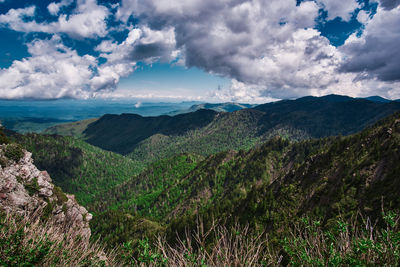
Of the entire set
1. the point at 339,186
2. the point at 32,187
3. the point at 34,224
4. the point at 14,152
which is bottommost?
the point at 339,186

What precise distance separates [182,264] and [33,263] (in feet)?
22.3

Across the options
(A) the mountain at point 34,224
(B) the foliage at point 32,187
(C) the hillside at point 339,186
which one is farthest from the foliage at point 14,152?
(C) the hillside at point 339,186

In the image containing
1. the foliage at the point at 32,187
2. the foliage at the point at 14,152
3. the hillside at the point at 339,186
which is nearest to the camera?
the foliage at the point at 32,187

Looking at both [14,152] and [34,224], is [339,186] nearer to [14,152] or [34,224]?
[34,224]

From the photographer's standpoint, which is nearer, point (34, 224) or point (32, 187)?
point (34, 224)

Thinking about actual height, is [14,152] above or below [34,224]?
below

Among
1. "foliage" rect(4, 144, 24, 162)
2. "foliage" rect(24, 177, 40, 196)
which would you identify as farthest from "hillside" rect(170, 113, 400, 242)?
"foliage" rect(4, 144, 24, 162)

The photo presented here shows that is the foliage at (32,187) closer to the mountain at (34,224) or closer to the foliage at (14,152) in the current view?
the mountain at (34,224)

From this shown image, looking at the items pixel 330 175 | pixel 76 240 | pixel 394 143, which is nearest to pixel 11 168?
pixel 76 240

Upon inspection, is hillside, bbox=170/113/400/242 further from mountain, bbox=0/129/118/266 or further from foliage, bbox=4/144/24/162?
foliage, bbox=4/144/24/162

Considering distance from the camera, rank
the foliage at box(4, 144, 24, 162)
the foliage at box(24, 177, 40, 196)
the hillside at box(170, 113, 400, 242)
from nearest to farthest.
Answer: the foliage at box(24, 177, 40, 196), the foliage at box(4, 144, 24, 162), the hillside at box(170, 113, 400, 242)

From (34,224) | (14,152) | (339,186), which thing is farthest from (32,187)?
(339,186)

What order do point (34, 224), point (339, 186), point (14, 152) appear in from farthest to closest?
point (339, 186) → point (14, 152) → point (34, 224)

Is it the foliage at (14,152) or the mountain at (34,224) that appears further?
the foliage at (14,152)
